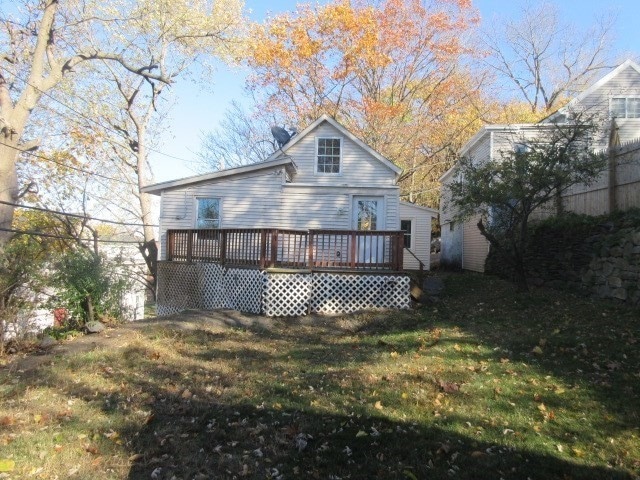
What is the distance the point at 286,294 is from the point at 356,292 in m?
1.76

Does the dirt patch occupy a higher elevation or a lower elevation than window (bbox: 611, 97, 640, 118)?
lower

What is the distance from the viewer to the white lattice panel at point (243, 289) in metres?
11.9

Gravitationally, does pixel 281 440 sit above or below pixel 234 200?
below

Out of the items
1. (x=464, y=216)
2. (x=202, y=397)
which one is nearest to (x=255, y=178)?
(x=464, y=216)

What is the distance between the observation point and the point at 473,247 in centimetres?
2109

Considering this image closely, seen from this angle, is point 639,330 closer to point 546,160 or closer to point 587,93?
point 546,160

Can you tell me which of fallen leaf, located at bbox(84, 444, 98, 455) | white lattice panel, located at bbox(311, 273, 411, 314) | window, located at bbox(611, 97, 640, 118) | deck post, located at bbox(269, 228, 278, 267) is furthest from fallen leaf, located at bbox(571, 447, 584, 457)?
window, located at bbox(611, 97, 640, 118)

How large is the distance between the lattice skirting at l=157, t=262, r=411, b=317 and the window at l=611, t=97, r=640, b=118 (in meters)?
13.5

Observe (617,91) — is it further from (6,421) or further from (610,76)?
(6,421)

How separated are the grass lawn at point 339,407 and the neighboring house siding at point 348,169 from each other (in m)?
8.48

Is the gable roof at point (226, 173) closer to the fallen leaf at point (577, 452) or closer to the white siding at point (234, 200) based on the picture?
the white siding at point (234, 200)

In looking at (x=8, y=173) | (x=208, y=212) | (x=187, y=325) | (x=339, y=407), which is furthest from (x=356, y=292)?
(x=8, y=173)

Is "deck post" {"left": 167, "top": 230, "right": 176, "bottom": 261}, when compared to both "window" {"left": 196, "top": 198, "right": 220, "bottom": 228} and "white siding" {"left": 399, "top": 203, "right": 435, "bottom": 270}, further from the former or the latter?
"white siding" {"left": 399, "top": 203, "right": 435, "bottom": 270}

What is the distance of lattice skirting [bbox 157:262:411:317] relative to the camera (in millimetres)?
11797
